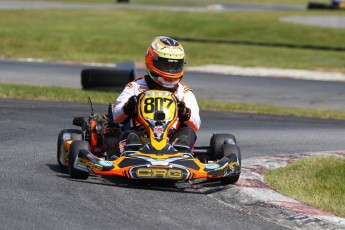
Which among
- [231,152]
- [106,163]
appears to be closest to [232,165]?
[231,152]

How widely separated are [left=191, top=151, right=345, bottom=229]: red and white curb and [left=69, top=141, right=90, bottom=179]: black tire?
3.50ft

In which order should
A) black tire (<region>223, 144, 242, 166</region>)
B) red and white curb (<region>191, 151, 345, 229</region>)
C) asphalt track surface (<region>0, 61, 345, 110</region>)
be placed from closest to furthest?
red and white curb (<region>191, 151, 345, 229</region>)
black tire (<region>223, 144, 242, 166</region>)
asphalt track surface (<region>0, 61, 345, 110</region>)

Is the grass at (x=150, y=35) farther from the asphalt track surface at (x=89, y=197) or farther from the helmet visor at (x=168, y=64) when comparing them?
the helmet visor at (x=168, y=64)

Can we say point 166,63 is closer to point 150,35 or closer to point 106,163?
point 106,163

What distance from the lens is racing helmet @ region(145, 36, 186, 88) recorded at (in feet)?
30.9

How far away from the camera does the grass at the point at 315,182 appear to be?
325 inches

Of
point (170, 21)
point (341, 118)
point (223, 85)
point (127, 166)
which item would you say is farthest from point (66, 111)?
point (170, 21)

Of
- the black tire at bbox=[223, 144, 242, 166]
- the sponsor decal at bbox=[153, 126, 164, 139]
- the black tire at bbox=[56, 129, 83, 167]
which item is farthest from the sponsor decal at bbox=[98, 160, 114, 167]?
the black tire at bbox=[223, 144, 242, 166]

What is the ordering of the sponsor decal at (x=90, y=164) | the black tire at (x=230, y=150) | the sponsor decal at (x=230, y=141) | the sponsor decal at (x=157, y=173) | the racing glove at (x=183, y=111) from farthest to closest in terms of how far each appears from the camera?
the sponsor decal at (x=230, y=141) → the racing glove at (x=183, y=111) → the black tire at (x=230, y=150) → the sponsor decal at (x=90, y=164) → the sponsor decal at (x=157, y=173)

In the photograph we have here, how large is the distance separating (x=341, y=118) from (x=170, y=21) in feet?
82.6

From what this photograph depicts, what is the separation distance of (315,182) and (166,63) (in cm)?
195

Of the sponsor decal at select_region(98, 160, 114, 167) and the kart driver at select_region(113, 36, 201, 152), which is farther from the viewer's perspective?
the kart driver at select_region(113, 36, 201, 152)

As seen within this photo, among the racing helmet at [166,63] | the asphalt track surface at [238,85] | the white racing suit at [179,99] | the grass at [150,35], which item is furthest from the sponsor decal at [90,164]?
the grass at [150,35]

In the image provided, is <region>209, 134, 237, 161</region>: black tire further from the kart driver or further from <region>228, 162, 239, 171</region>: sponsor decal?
<region>228, 162, 239, 171</region>: sponsor decal
